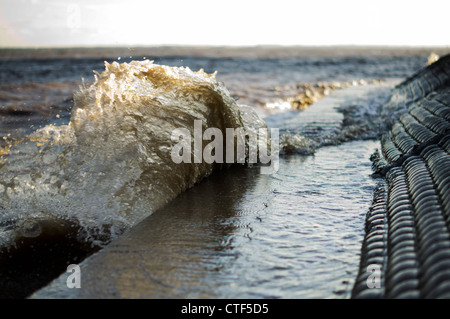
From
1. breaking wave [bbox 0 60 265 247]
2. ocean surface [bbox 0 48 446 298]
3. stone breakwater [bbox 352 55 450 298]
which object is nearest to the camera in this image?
stone breakwater [bbox 352 55 450 298]

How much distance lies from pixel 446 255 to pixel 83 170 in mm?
2639

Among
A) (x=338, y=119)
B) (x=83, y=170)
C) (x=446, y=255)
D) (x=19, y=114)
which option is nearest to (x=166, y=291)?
(x=446, y=255)

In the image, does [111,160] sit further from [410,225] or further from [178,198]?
[410,225]

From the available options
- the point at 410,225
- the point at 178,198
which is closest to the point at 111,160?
the point at 178,198

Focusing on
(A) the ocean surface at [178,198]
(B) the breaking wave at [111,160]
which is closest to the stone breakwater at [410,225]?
(A) the ocean surface at [178,198]

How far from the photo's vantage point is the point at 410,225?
2.47 metres

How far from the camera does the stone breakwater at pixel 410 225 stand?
1.84 meters

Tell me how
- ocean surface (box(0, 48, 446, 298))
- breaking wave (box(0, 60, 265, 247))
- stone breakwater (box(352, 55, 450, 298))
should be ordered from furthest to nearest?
breaking wave (box(0, 60, 265, 247)) < ocean surface (box(0, 48, 446, 298)) < stone breakwater (box(352, 55, 450, 298))

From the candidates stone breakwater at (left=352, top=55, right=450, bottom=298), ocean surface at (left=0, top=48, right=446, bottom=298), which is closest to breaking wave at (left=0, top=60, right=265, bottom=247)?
ocean surface at (left=0, top=48, right=446, bottom=298)

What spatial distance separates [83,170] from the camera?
3.43m

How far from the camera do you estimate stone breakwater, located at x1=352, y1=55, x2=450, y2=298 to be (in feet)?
6.05

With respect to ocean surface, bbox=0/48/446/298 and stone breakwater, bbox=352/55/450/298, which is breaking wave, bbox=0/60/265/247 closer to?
ocean surface, bbox=0/48/446/298

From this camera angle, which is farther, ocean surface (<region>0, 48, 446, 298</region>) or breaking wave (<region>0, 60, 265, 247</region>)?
breaking wave (<region>0, 60, 265, 247</region>)
